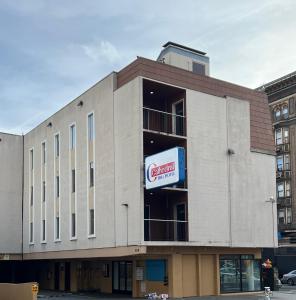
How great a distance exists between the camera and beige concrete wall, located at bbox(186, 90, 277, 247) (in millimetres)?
31375

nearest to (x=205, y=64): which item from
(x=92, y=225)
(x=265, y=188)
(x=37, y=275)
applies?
(x=265, y=188)

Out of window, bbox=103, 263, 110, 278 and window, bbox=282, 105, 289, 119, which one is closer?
window, bbox=103, 263, 110, 278

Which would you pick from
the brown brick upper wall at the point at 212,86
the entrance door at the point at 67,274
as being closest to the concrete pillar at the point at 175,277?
the brown brick upper wall at the point at 212,86

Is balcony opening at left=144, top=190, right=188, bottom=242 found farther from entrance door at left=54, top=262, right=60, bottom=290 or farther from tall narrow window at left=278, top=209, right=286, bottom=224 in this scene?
tall narrow window at left=278, top=209, right=286, bottom=224

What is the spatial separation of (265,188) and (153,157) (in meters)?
9.68

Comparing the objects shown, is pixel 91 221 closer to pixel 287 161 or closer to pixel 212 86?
pixel 212 86

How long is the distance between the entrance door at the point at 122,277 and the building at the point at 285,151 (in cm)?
3374

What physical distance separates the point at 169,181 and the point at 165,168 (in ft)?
2.48

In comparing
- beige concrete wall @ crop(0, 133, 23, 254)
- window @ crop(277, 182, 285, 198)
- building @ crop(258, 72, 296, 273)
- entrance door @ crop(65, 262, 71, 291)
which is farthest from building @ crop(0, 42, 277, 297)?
window @ crop(277, 182, 285, 198)

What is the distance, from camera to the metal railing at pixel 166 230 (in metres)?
31.1

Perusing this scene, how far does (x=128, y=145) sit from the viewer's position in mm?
30438

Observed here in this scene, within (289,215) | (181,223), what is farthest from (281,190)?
(181,223)

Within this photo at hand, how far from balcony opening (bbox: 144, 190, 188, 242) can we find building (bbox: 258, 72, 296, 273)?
121ft

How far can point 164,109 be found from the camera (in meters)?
33.8
